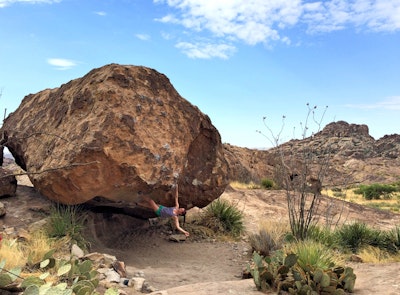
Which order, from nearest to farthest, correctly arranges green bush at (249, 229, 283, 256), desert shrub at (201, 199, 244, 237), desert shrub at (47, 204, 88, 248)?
1. desert shrub at (47, 204, 88, 248)
2. green bush at (249, 229, 283, 256)
3. desert shrub at (201, 199, 244, 237)

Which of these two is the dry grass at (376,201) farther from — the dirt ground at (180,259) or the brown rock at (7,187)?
the brown rock at (7,187)

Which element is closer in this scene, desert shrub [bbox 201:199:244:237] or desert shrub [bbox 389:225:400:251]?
desert shrub [bbox 389:225:400:251]

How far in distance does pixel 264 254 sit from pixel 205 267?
1323mm

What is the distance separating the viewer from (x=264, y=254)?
28.1 feet

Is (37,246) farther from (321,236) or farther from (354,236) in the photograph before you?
(354,236)

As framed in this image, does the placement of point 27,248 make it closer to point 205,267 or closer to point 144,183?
point 144,183

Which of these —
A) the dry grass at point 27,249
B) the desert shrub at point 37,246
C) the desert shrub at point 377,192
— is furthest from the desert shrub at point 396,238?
the desert shrub at point 377,192

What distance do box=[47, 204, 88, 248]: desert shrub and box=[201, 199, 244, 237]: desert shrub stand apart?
12.4 ft

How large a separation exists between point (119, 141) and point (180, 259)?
3009 millimetres

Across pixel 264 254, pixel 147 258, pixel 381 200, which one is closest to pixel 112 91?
pixel 147 258

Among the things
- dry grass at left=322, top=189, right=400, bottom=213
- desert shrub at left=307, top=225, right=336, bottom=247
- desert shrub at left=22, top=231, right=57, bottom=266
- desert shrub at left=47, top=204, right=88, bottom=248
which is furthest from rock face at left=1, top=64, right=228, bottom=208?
dry grass at left=322, top=189, right=400, bottom=213

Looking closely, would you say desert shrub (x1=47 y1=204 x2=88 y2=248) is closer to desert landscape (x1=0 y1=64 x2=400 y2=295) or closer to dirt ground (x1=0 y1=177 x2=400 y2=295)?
desert landscape (x1=0 y1=64 x2=400 y2=295)

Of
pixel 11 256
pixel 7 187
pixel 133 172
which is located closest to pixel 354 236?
pixel 133 172

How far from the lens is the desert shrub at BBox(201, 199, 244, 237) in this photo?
10.9 meters
